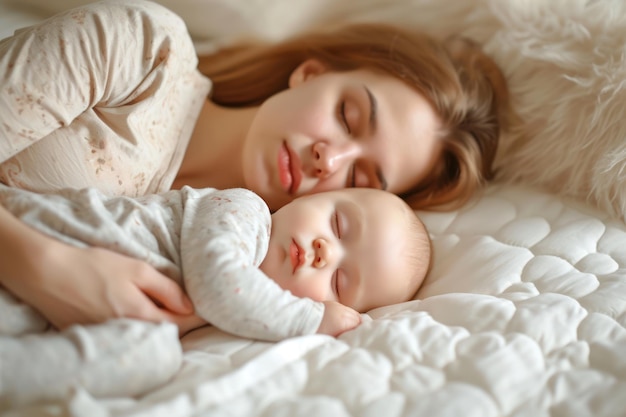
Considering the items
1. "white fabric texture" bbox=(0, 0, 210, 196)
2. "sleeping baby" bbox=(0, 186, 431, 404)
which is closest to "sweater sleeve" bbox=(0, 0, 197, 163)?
"white fabric texture" bbox=(0, 0, 210, 196)

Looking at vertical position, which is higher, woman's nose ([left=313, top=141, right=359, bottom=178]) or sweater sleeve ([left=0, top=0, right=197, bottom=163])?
sweater sleeve ([left=0, top=0, right=197, bottom=163])

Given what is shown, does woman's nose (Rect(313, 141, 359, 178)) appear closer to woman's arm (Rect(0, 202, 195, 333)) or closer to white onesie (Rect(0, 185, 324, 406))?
white onesie (Rect(0, 185, 324, 406))

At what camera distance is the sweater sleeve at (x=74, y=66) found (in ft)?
3.24

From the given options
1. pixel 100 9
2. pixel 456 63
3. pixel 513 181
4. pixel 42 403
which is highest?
pixel 100 9

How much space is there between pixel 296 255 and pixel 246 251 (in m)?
0.15

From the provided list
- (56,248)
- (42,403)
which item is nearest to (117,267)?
(56,248)

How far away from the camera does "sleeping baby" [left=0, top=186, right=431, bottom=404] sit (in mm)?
864

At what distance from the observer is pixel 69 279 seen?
81 centimetres

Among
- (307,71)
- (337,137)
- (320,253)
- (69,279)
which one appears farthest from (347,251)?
(307,71)

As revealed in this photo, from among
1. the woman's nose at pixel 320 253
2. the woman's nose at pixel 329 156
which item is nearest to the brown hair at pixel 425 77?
the woman's nose at pixel 329 156

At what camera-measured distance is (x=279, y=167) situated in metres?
1.33

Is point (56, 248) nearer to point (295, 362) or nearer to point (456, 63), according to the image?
point (295, 362)

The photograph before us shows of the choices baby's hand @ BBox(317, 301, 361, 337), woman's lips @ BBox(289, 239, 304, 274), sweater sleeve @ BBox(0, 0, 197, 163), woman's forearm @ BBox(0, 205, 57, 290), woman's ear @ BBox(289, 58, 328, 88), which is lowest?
baby's hand @ BBox(317, 301, 361, 337)

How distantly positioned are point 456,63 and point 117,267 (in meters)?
1.11
